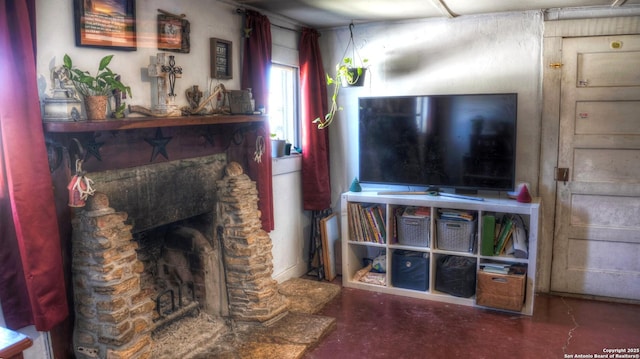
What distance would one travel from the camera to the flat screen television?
3674 millimetres

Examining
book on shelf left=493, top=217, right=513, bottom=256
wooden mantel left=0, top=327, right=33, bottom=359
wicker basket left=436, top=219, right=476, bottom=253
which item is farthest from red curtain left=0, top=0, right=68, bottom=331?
book on shelf left=493, top=217, right=513, bottom=256

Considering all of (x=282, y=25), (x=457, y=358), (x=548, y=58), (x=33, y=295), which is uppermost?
(x=282, y=25)

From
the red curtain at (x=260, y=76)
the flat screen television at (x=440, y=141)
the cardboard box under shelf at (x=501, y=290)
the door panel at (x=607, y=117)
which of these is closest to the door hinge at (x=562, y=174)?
the door panel at (x=607, y=117)

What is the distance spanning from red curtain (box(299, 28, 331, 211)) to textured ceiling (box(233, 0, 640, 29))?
289 millimetres

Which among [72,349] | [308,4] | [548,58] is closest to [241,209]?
[72,349]

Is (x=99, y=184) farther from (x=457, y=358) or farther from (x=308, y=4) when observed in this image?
(x=457, y=358)

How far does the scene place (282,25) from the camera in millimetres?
3904

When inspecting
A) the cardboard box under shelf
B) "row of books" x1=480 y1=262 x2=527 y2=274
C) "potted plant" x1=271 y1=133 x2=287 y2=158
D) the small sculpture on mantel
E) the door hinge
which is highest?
the small sculpture on mantel

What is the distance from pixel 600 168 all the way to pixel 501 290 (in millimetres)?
1184

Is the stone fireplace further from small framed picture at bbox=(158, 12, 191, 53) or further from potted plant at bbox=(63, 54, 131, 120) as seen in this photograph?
small framed picture at bbox=(158, 12, 191, 53)

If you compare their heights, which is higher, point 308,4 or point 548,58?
point 308,4

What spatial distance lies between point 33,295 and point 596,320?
3.38 m

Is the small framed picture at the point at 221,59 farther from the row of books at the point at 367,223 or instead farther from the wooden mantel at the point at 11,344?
the wooden mantel at the point at 11,344

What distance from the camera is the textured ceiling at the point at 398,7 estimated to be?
11.0 feet
